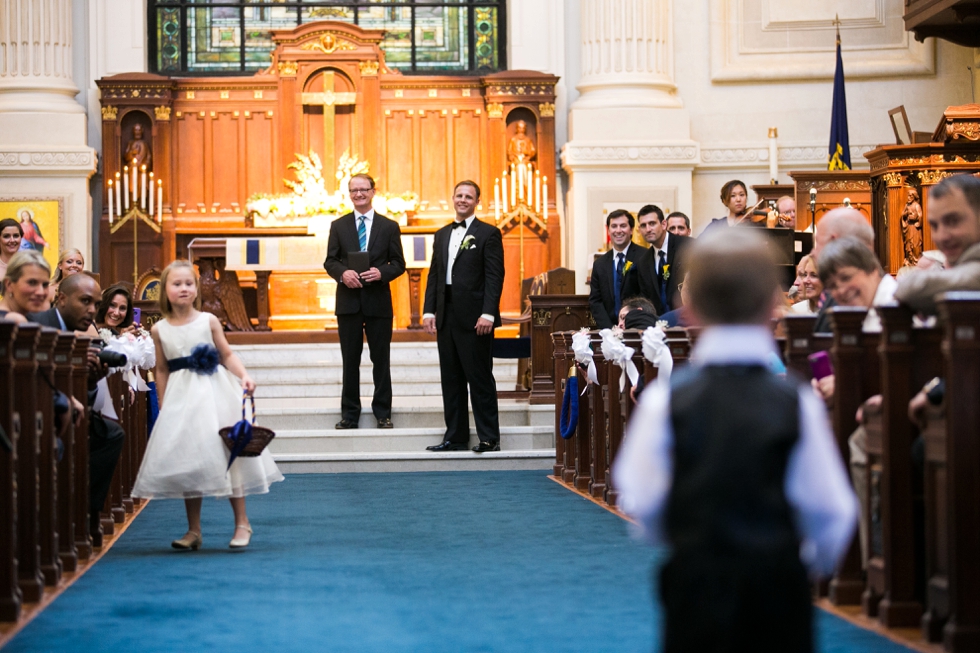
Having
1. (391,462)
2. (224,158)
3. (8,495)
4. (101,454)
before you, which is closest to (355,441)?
(391,462)

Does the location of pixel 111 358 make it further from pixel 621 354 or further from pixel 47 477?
pixel 621 354

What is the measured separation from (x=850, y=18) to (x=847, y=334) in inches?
420

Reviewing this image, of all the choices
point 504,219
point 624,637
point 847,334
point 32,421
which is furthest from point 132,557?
point 504,219

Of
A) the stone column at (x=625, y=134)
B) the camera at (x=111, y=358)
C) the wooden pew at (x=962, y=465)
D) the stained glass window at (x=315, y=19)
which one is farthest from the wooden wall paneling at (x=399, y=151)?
the wooden pew at (x=962, y=465)

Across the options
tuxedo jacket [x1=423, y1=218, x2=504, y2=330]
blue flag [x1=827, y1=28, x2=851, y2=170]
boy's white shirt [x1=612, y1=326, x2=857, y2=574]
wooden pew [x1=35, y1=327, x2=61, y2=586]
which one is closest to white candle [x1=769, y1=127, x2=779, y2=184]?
blue flag [x1=827, y1=28, x2=851, y2=170]

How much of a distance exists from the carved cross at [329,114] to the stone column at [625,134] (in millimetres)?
2429

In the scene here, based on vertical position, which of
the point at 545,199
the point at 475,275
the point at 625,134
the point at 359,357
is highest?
the point at 625,134

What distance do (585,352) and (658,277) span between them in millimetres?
1135

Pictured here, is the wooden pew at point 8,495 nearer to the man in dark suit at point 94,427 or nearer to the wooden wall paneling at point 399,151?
the man in dark suit at point 94,427

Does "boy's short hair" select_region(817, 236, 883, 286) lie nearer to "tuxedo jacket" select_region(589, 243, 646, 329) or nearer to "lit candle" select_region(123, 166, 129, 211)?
"tuxedo jacket" select_region(589, 243, 646, 329)

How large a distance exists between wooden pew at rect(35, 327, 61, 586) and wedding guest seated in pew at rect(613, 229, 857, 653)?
3.03m

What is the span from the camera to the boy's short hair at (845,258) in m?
4.34

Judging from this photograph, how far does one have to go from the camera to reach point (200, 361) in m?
5.48

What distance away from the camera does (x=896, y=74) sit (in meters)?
13.9
